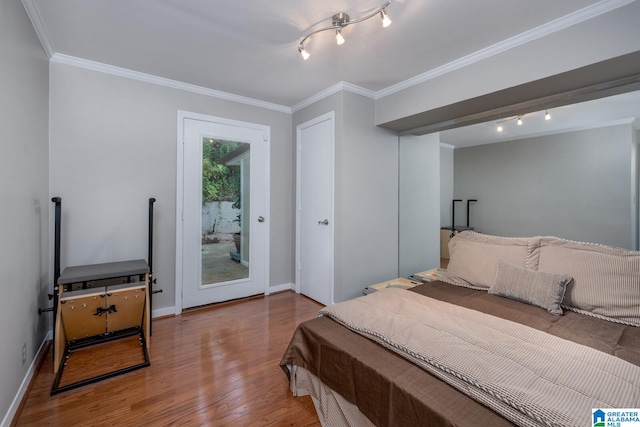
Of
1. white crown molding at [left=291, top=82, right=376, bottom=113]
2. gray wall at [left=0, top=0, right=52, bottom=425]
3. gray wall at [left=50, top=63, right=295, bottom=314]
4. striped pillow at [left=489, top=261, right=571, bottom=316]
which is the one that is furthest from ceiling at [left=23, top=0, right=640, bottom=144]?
striped pillow at [left=489, top=261, right=571, bottom=316]

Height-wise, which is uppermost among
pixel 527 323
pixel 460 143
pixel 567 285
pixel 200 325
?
pixel 460 143

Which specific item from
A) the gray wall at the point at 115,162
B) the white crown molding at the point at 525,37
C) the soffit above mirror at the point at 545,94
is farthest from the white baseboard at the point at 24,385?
the white crown molding at the point at 525,37

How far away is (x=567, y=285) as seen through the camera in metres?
1.96

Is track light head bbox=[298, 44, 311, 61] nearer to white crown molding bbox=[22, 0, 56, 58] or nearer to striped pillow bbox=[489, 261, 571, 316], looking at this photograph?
white crown molding bbox=[22, 0, 56, 58]

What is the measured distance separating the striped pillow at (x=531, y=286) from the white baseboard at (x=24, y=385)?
3129 mm

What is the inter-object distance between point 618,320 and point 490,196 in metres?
1.31

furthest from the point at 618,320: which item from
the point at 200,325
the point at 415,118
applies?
the point at 200,325

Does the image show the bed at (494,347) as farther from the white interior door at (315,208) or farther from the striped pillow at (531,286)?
the white interior door at (315,208)

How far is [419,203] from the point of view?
352 cm

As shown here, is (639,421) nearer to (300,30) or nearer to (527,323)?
(527,323)

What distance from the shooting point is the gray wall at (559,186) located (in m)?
2.12

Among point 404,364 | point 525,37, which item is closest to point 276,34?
point 525,37

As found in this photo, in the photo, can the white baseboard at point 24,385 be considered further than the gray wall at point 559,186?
No

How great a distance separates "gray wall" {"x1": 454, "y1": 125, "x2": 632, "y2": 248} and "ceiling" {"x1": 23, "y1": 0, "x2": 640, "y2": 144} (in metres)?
0.92
